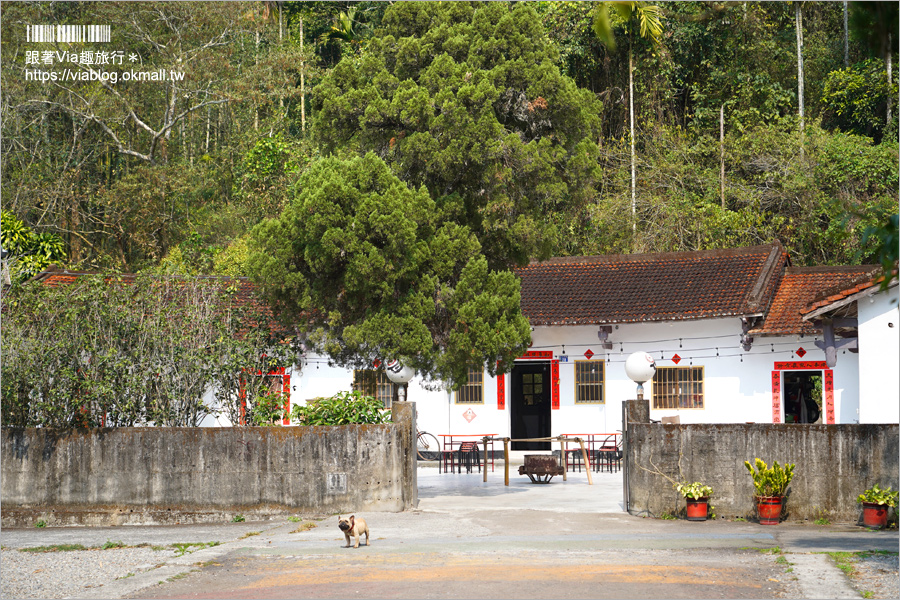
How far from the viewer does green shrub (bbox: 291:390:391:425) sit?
1435 centimetres

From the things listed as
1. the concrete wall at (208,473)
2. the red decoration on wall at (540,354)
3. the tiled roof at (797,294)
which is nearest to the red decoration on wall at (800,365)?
the tiled roof at (797,294)

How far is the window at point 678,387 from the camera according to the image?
71.6 feet

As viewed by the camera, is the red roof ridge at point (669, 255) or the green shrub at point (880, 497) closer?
the green shrub at point (880, 497)

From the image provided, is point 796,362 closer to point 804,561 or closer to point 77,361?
point 804,561

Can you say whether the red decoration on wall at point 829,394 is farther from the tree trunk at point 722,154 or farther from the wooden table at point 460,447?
the tree trunk at point 722,154

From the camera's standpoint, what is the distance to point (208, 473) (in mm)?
13930

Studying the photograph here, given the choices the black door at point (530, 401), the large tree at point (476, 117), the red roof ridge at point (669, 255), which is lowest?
the black door at point (530, 401)

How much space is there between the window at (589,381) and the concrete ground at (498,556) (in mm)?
7670

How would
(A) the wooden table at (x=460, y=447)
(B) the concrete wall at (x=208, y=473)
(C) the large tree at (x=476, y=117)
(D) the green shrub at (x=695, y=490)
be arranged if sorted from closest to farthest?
(D) the green shrub at (x=695, y=490)
(B) the concrete wall at (x=208, y=473)
(C) the large tree at (x=476, y=117)
(A) the wooden table at (x=460, y=447)

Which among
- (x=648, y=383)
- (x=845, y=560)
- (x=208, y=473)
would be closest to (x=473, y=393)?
(x=648, y=383)

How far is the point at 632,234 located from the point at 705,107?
5639 millimetres

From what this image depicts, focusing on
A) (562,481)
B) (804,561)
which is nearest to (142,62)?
(562,481)

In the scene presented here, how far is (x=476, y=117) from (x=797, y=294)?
9296 mm

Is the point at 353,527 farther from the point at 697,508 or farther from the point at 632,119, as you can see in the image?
the point at 632,119
